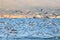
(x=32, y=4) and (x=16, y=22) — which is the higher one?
(x=32, y=4)

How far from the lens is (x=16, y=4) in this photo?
1700 mm

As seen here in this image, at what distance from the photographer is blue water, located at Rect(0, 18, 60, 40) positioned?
62.1 inches

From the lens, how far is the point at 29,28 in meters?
1.62

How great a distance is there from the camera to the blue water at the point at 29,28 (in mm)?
1578

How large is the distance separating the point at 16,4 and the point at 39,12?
29 centimetres

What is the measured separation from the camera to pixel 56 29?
1.62 m

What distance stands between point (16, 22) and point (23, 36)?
0.19 meters

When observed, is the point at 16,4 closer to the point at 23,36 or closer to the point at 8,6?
the point at 8,6

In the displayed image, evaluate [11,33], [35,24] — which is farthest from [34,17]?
[11,33]

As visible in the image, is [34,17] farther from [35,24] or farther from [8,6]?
[8,6]

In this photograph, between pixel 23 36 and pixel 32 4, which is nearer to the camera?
pixel 23 36

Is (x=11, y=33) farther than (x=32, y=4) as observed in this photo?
No

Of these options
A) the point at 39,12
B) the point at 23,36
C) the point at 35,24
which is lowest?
the point at 23,36

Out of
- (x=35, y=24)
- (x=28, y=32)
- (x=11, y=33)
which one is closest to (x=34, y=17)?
(x=35, y=24)
